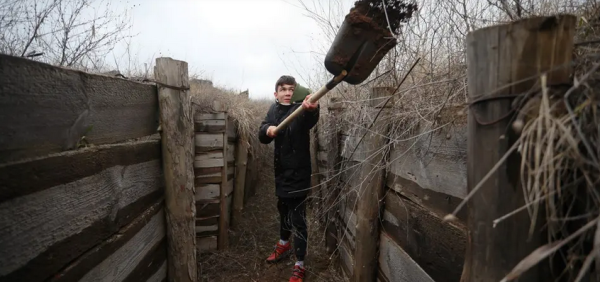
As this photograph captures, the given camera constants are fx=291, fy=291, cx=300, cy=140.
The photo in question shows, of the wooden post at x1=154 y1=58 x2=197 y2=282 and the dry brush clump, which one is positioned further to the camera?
the wooden post at x1=154 y1=58 x2=197 y2=282

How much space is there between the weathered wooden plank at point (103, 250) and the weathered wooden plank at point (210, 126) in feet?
6.23

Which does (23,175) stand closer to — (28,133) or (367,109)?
(28,133)

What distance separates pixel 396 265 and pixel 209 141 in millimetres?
2751

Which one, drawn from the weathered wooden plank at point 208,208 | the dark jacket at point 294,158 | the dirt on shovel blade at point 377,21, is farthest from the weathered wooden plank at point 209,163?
the dirt on shovel blade at point 377,21

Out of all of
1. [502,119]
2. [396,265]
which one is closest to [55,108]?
[502,119]

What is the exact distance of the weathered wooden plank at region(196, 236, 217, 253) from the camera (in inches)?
156

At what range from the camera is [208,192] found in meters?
3.91

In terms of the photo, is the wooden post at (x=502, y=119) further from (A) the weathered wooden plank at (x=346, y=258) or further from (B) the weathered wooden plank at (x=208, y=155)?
(B) the weathered wooden plank at (x=208, y=155)

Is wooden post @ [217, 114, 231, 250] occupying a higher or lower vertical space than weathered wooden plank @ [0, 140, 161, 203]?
lower

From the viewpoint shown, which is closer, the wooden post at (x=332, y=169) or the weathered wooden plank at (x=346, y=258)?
the weathered wooden plank at (x=346, y=258)

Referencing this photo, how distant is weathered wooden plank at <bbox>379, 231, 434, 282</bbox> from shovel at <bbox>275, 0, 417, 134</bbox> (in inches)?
49.1

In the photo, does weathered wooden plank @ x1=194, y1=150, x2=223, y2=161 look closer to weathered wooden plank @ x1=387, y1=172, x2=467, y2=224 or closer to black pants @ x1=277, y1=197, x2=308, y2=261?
black pants @ x1=277, y1=197, x2=308, y2=261

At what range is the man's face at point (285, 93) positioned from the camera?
365cm

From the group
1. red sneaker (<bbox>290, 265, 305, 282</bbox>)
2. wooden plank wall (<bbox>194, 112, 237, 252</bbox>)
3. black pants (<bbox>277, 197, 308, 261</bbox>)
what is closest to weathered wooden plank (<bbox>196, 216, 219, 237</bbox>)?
wooden plank wall (<bbox>194, 112, 237, 252</bbox>)
